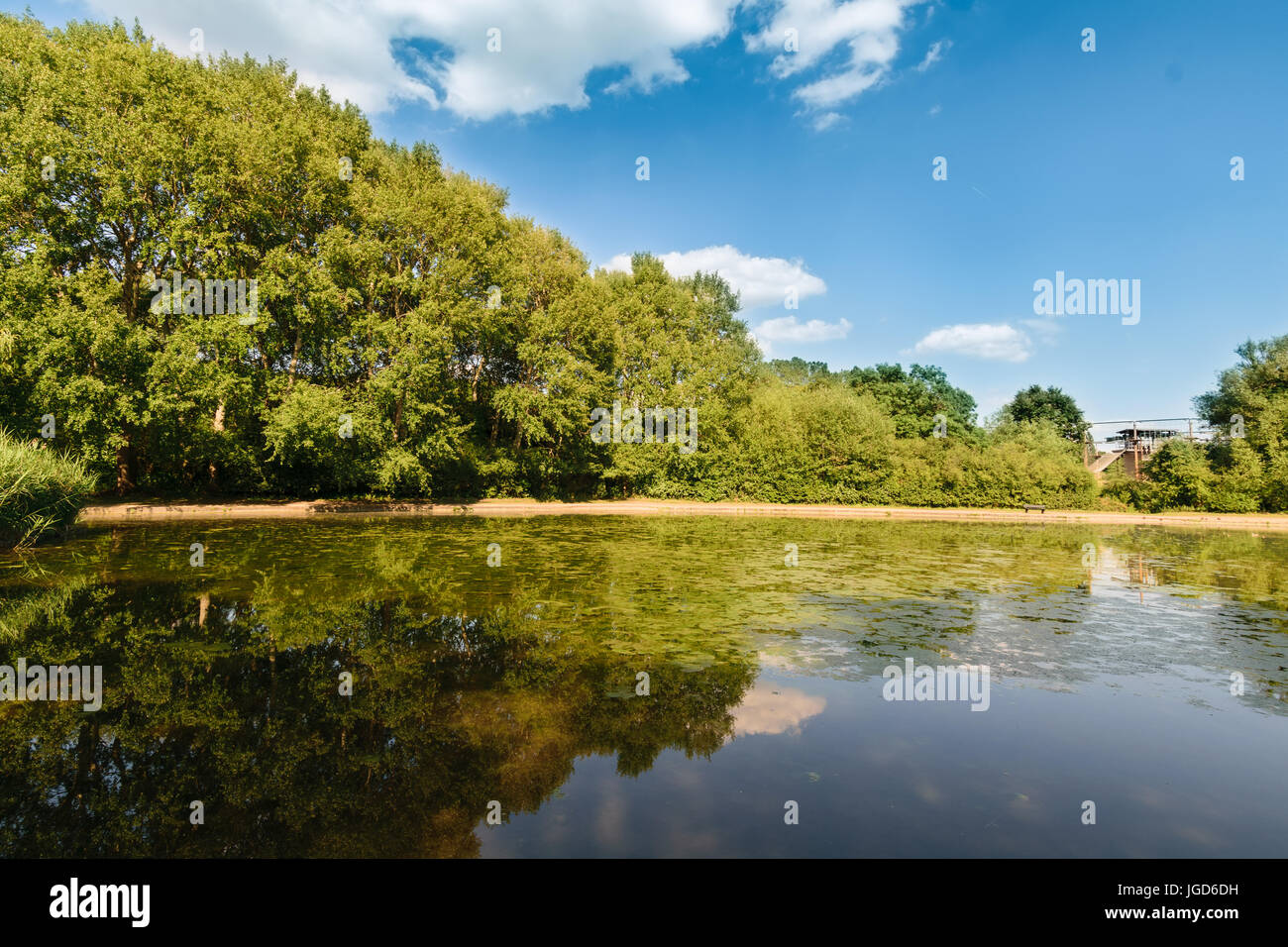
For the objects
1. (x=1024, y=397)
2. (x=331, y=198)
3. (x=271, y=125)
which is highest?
(x=271, y=125)

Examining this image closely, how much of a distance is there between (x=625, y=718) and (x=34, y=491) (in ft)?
54.8

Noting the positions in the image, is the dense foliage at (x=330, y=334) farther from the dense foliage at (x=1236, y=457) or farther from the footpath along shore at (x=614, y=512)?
the footpath along shore at (x=614, y=512)

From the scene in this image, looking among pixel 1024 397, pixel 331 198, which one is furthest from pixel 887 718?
pixel 1024 397

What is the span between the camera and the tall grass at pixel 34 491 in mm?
13281

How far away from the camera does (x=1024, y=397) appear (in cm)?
6069

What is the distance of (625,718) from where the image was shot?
5645mm

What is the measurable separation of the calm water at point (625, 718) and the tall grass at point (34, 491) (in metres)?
2.77

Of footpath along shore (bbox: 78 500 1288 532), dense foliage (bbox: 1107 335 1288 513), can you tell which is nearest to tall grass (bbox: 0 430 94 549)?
footpath along shore (bbox: 78 500 1288 532)

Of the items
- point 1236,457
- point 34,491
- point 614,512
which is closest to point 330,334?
point 34,491

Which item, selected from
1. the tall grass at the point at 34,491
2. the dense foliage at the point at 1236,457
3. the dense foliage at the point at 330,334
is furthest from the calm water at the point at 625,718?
the dense foliage at the point at 1236,457

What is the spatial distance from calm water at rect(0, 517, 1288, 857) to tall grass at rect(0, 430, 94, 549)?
277 cm

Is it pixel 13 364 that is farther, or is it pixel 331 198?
pixel 331 198
